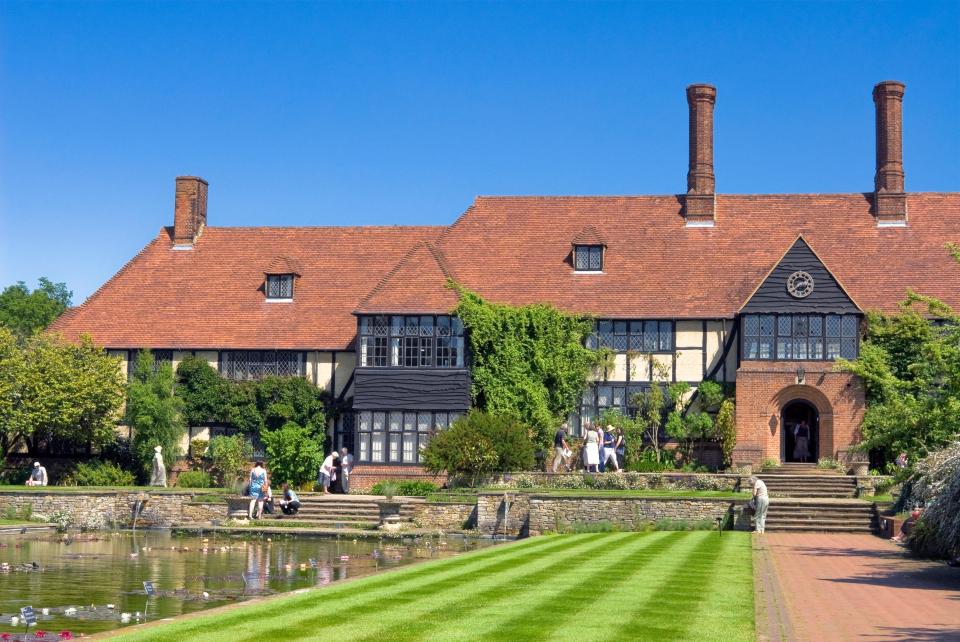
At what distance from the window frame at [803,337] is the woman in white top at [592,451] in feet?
17.8

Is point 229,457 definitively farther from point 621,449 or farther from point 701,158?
point 701,158

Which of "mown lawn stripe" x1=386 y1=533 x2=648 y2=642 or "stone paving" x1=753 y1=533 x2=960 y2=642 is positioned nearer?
"mown lawn stripe" x1=386 y1=533 x2=648 y2=642

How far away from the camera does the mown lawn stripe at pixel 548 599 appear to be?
13594 millimetres

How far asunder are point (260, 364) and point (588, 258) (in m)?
11.5

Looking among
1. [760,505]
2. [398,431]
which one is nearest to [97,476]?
[398,431]

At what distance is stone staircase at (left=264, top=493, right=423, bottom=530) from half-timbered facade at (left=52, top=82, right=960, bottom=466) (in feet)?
14.9

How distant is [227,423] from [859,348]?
2016cm

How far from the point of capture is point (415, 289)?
4128cm

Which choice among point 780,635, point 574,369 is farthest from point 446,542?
point 780,635

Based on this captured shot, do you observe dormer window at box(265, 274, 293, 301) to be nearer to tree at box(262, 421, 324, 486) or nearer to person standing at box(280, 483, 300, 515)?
tree at box(262, 421, 324, 486)

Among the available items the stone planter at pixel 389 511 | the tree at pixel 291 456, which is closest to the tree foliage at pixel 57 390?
the tree at pixel 291 456

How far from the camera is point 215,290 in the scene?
45.4 metres

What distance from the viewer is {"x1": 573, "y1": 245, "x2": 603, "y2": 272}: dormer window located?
43375mm

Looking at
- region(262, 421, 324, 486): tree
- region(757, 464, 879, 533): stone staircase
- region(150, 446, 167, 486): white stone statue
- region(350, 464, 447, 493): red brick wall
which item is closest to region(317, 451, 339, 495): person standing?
region(350, 464, 447, 493): red brick wall
